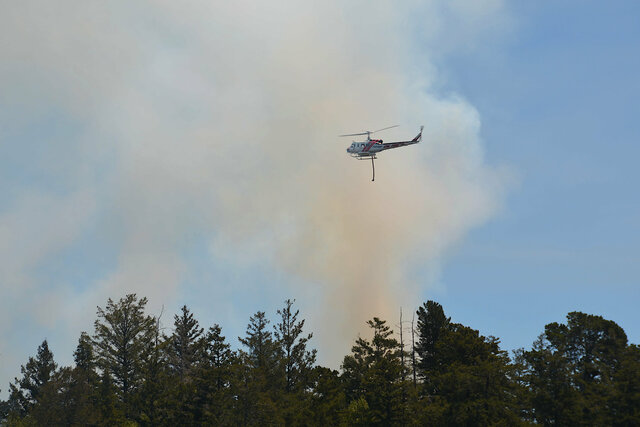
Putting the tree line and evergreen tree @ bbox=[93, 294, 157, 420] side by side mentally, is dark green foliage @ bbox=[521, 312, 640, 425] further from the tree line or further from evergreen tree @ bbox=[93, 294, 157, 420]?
evergreen tree @ bbox=[93, 294, 157, 420]

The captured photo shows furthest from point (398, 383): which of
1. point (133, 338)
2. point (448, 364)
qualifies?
point (133, 338)

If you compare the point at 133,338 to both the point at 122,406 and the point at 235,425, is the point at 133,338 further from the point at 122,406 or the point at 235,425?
the point at 235,425

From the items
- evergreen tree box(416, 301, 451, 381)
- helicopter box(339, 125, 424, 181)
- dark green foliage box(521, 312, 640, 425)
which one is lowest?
dark green foliage box(521, 312, 640, 425)

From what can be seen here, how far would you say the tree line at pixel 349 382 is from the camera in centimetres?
5462

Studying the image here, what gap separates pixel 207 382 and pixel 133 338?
25.6m

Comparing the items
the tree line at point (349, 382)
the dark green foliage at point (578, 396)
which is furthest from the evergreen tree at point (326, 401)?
the dark green foliage at point (578, 396)

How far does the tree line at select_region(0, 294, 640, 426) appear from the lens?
54625 mm

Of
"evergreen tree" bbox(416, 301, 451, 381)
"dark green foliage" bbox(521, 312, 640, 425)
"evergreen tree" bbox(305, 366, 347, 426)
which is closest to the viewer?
"dark green foliage" bbox(521, 312, 640, 425)

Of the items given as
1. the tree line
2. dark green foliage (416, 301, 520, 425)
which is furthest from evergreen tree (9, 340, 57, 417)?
dark green foliage (416, 301, 520, 425)

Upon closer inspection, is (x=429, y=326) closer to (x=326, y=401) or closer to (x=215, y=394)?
(x=326, y=401)

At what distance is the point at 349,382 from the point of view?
79938 millimetres

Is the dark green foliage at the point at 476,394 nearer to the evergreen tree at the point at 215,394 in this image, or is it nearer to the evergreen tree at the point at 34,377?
the evergreen tree at the point at 215,394

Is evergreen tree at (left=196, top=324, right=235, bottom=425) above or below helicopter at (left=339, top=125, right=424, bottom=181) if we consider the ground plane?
below

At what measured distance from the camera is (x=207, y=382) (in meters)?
54.9
